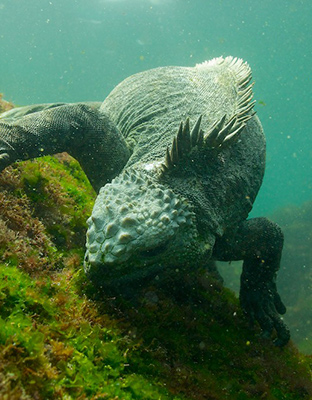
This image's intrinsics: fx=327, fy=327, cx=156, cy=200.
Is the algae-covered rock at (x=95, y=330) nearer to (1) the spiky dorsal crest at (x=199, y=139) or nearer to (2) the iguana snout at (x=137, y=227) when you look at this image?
(2) the iguana snout at (x=137, y=227)

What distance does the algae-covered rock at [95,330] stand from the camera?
257cm

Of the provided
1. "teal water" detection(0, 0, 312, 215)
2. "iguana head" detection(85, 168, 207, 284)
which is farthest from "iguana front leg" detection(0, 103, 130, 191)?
"teal water" detection(0, 0, 312, 215)

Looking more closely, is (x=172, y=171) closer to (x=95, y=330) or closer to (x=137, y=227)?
(x=137, y=227)

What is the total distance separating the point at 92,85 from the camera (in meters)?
111

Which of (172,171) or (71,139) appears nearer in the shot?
(172,171)

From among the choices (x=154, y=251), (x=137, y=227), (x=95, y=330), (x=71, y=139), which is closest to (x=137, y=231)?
(x=137, y=227)

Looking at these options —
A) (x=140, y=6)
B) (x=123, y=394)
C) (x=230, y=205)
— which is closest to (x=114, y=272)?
(x=123, y=394)

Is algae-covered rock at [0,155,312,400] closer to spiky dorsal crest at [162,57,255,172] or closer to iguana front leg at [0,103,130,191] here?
iguana front leg at [0,103,130,191]

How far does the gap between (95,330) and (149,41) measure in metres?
76.3

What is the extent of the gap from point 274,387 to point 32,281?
3.67 m

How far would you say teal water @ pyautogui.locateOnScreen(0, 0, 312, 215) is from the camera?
5122 centimetres

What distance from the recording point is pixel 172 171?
14.3ft

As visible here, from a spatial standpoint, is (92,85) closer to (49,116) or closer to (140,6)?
(140,6)

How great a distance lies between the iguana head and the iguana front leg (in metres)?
1.44
